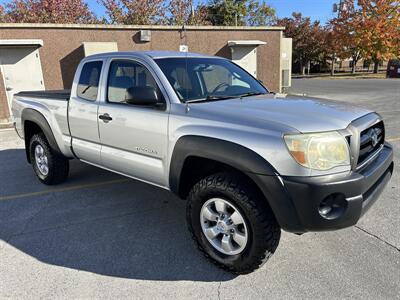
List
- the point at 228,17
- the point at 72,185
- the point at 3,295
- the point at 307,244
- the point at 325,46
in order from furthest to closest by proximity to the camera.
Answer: the point at 325,46
the point at 228,17
the point at 72,185
the point at 307,244
the point at 3,295

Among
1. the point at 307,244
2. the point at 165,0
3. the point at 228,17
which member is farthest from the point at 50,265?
the point at 228,17

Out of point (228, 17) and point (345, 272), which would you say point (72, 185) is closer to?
point (345, 272)

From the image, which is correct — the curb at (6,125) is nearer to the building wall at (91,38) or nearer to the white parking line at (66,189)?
the building wall at (91,38)

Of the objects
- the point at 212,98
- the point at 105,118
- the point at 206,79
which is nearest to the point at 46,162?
the point at 105,118

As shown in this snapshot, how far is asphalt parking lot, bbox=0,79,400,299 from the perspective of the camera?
8.66ft

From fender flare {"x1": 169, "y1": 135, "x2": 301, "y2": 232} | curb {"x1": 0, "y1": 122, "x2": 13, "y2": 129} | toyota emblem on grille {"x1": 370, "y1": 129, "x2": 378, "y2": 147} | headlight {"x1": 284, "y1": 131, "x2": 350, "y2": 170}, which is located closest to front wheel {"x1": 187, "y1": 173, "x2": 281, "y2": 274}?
fender flare {"x1": 169, "y1": 135, "x2": 301, "y2": 232}

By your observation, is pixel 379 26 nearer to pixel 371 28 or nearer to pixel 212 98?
pixel 371 28

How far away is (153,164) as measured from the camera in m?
3.29

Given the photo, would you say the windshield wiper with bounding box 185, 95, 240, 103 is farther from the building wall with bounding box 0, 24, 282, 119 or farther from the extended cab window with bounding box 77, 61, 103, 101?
the building wall with bounding box 0, 24, 282, 119

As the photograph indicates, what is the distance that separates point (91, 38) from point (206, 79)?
9.57 m

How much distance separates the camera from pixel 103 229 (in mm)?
3680

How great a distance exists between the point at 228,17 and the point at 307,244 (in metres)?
35.2

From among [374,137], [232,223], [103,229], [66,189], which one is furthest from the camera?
[66,189]

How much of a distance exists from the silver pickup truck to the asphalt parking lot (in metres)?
0.30
